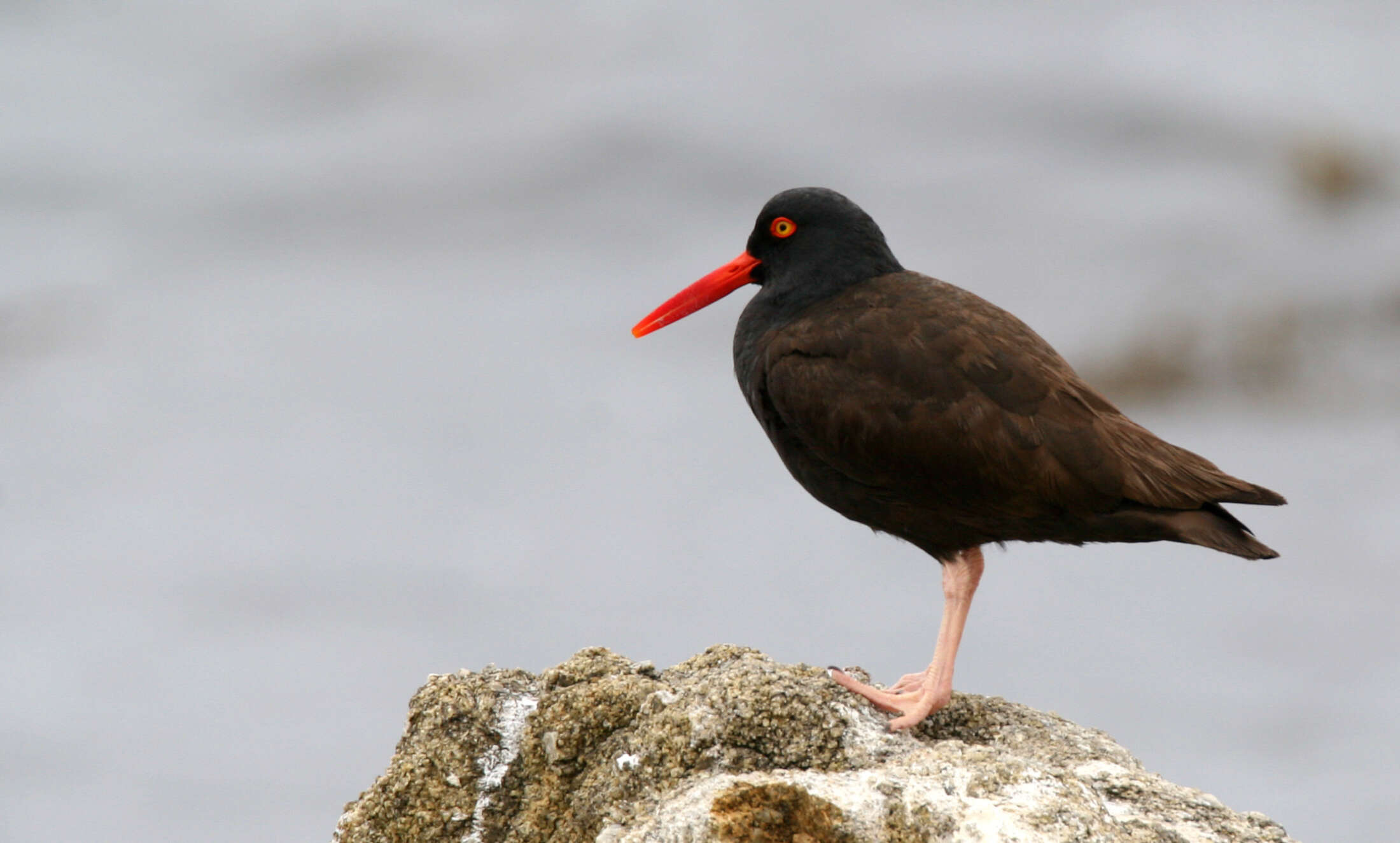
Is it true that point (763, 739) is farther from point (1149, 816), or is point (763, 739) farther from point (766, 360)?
point (766, 360)

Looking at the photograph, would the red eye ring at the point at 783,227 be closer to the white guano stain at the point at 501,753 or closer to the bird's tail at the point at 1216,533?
the bird's tail at the point at 1216,533

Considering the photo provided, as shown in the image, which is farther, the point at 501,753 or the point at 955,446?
the point at 955,446

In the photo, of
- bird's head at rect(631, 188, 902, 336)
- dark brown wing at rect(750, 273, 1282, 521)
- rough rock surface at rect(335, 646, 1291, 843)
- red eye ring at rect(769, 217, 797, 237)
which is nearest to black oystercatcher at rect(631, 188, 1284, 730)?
dark brown wing at rect(750, 273, 1282, 521)

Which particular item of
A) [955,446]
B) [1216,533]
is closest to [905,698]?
[955,446]

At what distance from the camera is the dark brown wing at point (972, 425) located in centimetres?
495

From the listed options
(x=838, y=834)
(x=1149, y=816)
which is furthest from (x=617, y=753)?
(x=1149, y=816)

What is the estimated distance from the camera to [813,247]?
19.7ft

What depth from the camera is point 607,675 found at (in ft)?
15.0

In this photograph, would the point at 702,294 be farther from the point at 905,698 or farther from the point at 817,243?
the point at 905,698

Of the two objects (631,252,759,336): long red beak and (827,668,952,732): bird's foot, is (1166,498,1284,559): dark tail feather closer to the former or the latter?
(827,668,952,732): bird's foot

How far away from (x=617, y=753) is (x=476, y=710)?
554mm

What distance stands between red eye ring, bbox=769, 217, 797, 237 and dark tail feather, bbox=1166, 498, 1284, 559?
225cm

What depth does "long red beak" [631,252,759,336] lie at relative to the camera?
643cm

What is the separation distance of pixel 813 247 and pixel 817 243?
0.03 metres
